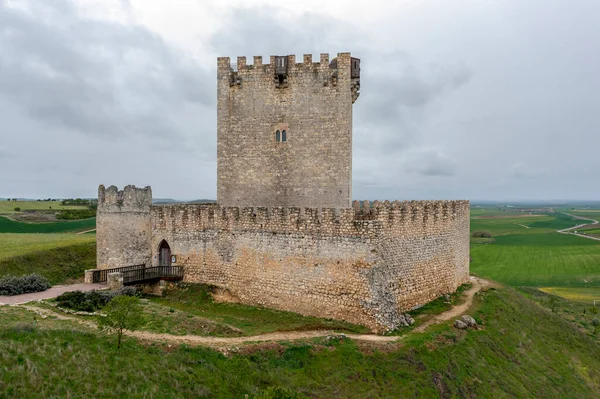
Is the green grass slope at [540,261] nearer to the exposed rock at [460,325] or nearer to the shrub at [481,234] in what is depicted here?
the shrub at [481,234]

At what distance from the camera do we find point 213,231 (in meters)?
21.1

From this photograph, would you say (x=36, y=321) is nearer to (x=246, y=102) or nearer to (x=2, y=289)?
(x=2, y=289)

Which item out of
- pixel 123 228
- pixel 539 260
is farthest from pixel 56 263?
pixel 539 260

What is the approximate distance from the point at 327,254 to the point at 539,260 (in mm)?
52925

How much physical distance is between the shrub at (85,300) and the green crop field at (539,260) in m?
41.4

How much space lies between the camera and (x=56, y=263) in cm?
2448

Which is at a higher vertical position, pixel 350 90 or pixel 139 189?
pixel 350 90

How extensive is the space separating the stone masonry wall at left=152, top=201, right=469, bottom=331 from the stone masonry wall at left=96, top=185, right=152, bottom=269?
116cm

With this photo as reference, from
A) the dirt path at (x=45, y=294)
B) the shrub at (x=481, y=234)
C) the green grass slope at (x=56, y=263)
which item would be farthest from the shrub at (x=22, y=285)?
the shrub at (x=481, y=234)

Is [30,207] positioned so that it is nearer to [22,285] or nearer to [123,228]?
[123,228]

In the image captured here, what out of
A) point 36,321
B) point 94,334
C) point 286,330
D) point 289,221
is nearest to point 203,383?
point 94,334

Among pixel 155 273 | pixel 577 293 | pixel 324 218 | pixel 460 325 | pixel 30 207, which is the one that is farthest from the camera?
pixel 30 207

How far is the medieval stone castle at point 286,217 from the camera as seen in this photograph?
17891 millimetres

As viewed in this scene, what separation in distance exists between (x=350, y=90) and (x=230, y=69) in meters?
6.82
